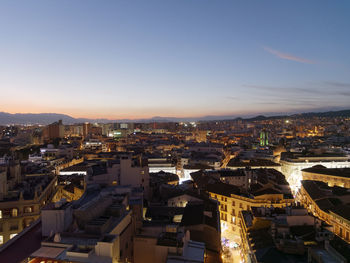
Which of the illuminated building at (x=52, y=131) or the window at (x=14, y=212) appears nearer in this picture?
the window at (x=14, y=212)

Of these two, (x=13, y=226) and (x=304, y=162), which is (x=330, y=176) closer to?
(x=304, y=162)

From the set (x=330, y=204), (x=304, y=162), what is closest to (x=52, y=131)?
(x=304, y=162)

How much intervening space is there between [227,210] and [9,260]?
1520 cm

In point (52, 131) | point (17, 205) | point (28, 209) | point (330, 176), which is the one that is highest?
point (52, 131)

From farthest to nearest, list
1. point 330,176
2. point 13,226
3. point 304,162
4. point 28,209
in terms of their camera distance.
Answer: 1. point 304,162
2. point 330,176
3. point 28,209
4. point 13,226

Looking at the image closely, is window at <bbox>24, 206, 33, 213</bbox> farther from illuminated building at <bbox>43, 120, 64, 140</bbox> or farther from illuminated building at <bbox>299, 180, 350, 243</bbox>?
illuminated building at <bbox>43, 120, 64, 140</bbox>

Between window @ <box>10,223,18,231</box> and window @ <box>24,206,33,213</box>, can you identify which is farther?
window @ <box>24,206,33,213</box>

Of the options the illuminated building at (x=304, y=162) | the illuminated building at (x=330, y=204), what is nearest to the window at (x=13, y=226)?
the illuminated building at (x=330, y=204)

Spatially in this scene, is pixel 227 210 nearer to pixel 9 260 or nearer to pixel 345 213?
pixel 345 213

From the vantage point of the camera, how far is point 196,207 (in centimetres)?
1652

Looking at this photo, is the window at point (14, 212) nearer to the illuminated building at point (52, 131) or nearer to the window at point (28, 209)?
the window at point (28, 209)

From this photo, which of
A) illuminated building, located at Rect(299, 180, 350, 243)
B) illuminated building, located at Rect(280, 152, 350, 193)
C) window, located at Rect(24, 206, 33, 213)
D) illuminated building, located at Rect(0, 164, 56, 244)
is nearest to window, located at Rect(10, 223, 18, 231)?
illuminated building, located at Rect(0, 164, 56, 244)

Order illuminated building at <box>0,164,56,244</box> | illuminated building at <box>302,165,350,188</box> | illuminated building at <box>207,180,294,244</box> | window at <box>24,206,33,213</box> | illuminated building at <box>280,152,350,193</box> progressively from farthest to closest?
illuminated building at <box>280,152,350,193</box>, illuminated building at <box>302,165,350,188</box>, illuminated building at <box>207,180,294,244</box>, window at <box>24,206,33,213</box>, illuminated building at <box>0,164,56,244</box>

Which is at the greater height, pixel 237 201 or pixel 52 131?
pixel 52 131
